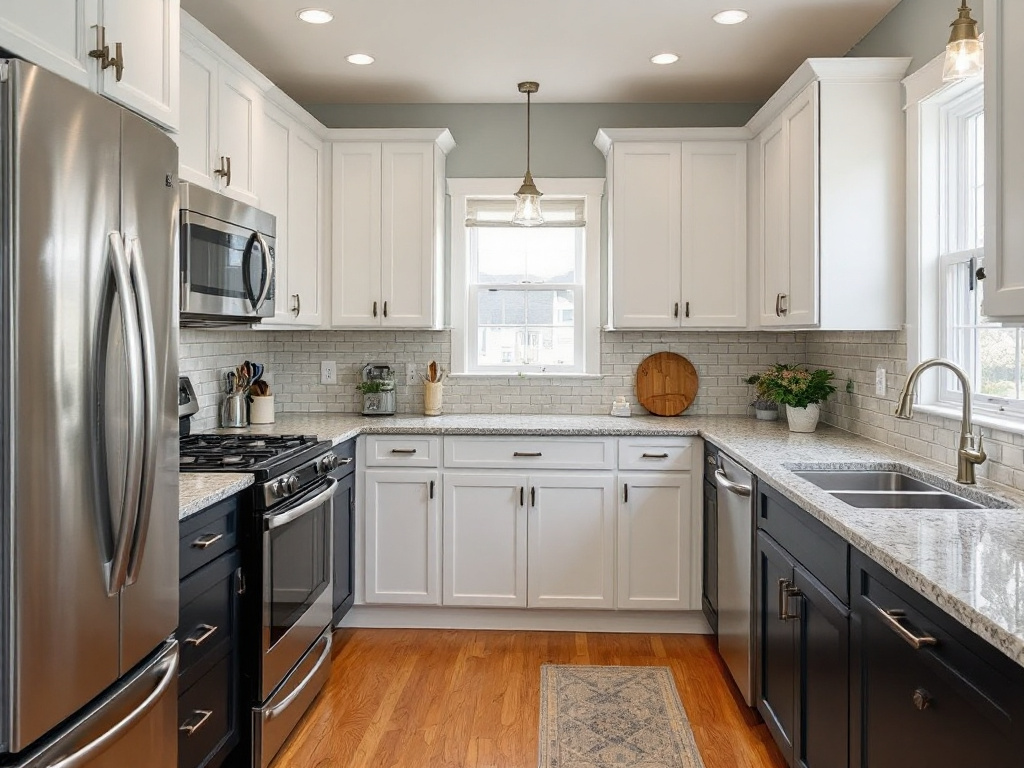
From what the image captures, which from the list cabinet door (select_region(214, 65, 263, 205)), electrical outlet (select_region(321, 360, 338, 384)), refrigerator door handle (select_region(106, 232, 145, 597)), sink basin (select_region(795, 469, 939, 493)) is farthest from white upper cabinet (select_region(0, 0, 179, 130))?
electrical outlet (select_region(321, 360, 338, 384))

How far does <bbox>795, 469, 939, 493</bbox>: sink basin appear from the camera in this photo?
267cm

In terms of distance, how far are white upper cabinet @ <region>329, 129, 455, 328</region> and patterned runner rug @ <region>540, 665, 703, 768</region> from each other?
1859mm

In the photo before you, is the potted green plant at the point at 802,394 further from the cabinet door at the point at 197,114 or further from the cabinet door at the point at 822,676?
the cabinet door at the point at 197,114

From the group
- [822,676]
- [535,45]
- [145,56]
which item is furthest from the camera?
[535,45]

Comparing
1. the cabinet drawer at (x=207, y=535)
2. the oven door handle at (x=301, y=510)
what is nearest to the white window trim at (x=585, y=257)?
the oven door handle at (x=301, y=510)

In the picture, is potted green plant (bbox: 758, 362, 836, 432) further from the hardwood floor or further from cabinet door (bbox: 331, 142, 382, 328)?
cabinet door (bbox: 331, 142, 382, 328)

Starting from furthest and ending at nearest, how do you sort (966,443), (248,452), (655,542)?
(655,542) → (248,452) → (966,443)

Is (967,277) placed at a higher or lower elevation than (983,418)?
higher

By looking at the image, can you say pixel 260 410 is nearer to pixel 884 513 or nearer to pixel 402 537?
pixel 402 537

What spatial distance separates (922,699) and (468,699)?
191cm

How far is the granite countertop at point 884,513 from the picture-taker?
133cm

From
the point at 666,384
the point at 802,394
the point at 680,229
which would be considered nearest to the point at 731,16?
the point at 680,229

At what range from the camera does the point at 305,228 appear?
3.80 meters

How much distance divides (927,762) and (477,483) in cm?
244
